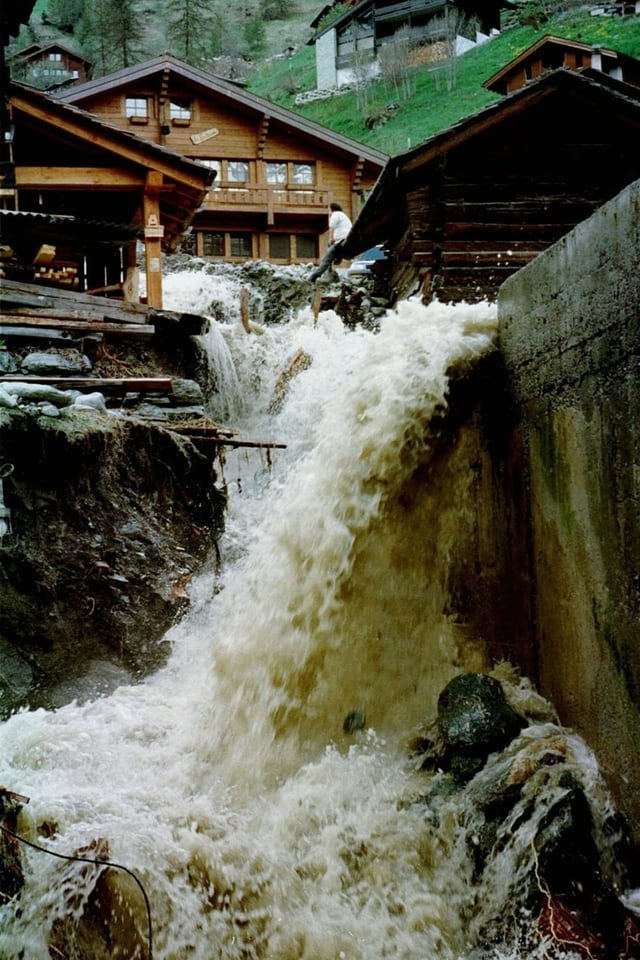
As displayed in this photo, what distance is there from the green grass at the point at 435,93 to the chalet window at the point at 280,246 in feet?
40.2

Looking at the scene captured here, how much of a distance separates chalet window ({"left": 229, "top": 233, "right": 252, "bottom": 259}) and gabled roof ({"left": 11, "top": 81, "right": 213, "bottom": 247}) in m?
14.8

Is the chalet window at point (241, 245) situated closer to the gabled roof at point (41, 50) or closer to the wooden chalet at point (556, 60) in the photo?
the wooden chalet at point (556, 60)

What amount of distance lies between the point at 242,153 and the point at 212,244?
342 cm

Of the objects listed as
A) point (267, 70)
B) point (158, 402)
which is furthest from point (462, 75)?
point (158, 402)

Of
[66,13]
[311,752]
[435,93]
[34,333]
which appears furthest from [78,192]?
[66,13]

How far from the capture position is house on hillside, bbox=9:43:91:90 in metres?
44.2

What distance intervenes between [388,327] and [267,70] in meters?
60.3

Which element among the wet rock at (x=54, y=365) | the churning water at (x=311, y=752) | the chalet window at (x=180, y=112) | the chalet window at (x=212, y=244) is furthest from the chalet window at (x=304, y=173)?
the churning water at (x=311, y=752)

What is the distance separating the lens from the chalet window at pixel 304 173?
91.1 ft

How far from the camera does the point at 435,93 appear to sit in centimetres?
4481

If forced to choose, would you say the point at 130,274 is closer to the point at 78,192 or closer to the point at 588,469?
the point at 78,192

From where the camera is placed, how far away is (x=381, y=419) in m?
5.25

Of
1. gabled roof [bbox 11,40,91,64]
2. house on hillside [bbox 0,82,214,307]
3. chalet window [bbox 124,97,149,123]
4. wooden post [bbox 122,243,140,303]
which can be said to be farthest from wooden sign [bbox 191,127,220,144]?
gabled roof [bbox 11,40,91,64]

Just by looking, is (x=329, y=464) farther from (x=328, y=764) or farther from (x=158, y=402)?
(x=158, y=402)
